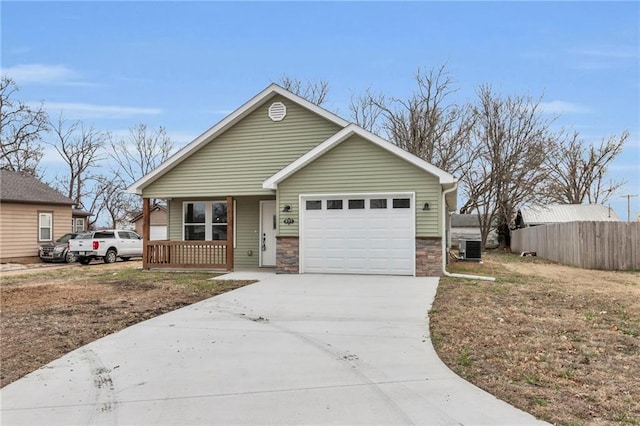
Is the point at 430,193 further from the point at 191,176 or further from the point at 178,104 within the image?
the point at 178,104

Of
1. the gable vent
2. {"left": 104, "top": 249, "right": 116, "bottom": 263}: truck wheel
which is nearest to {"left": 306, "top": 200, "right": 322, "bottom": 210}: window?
the gable vent

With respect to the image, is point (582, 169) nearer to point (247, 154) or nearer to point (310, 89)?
point (310, 89)

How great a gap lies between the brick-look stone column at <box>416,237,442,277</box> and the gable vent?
6141 mm

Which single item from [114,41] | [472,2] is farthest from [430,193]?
[114,41]

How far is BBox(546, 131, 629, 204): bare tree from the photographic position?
39.3 metres

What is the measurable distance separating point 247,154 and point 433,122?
59.6 ft

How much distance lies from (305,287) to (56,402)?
667cm

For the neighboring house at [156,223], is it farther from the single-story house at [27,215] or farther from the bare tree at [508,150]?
the bare tree at [508,150]

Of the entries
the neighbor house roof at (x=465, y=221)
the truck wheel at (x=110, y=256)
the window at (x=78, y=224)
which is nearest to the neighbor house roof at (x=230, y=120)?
the truck wheel at (x=110, y=256)

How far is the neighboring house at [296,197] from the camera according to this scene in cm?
1216

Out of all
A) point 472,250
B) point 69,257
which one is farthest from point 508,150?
point 69,257

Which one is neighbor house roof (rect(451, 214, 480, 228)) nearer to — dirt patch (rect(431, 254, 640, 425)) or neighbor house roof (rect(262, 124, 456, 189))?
neighbor house roof (rect(262, 124, 456, 189))

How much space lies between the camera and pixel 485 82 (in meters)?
30.9

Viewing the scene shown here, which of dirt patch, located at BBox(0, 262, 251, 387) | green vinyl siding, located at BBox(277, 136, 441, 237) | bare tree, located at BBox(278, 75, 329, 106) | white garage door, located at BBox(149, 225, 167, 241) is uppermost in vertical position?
bare tree, located at BBox(278, 75, 329, 106)
